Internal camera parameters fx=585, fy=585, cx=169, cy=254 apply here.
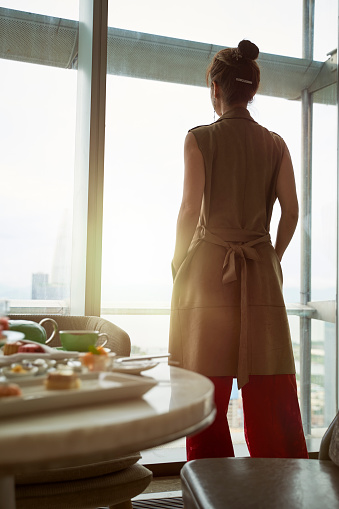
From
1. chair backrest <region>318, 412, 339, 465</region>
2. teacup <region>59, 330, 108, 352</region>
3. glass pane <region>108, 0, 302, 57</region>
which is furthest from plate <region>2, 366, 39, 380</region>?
glass pane <region>108, 0, 302, 57</region>

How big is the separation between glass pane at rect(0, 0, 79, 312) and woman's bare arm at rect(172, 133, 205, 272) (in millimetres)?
774

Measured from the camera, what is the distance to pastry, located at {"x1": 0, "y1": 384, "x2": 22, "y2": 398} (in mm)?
680

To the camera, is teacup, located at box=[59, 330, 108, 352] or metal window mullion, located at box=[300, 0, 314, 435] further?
metal window mullion, located at box=[300, 0, 314, 435]

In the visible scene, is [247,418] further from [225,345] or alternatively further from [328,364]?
[328,364]

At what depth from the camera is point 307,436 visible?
2.85 meters

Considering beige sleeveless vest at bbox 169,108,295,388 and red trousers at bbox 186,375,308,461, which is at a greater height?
beige sleeveless vest at bbox 169,108,295,388

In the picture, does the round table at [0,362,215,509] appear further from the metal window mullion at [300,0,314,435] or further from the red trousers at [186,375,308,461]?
the metal window mullion at [300,0,314,435]

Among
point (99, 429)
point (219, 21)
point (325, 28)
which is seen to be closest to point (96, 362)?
point (99, 429)

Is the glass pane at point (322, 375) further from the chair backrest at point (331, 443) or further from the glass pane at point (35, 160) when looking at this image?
the chair backrest at point (331, 443)

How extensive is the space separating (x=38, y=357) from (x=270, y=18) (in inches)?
Answer: 96.2

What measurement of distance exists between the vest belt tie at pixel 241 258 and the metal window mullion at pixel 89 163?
74 centimetres

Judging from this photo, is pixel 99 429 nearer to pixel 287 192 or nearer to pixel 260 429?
pixel 260 429

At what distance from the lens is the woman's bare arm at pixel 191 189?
1898 mm

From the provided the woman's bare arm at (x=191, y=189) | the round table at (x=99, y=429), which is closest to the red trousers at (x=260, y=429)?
the woman's bare arm at (x=191, y=189)
